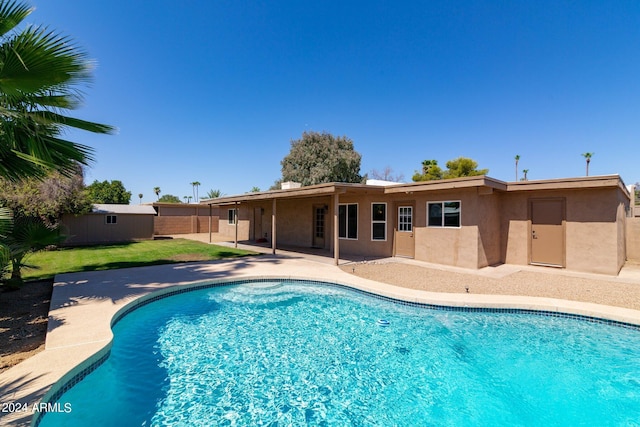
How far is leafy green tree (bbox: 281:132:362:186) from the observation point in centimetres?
2944

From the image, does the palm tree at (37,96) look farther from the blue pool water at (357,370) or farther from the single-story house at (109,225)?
the single-story house at (109,225)

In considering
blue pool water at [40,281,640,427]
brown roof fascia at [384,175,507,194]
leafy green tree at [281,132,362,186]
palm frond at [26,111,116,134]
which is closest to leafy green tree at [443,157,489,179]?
leafy green tree at [281,132,362,186]

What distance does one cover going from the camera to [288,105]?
19594 millimetres

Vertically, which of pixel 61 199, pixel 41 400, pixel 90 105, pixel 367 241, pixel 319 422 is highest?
pixel 90 105

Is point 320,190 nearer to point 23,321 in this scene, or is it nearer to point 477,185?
point 477,185

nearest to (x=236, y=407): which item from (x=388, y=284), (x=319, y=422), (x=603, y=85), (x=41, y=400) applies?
(x=319, y=422)

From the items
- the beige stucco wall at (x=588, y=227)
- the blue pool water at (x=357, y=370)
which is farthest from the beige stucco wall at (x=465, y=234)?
the blue pool water at (x=357, y=370)

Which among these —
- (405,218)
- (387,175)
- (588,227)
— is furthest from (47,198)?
(387,175)

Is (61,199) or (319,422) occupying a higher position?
(61,199)

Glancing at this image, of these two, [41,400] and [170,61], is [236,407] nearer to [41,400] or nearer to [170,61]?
[41,400]

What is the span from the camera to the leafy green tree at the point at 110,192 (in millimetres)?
43188

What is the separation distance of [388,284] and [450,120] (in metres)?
17.5

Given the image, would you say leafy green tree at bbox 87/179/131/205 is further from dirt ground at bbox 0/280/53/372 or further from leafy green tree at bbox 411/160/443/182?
dirt ground at bbox 0/280/53/372

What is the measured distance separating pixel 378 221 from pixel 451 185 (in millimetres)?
3588
